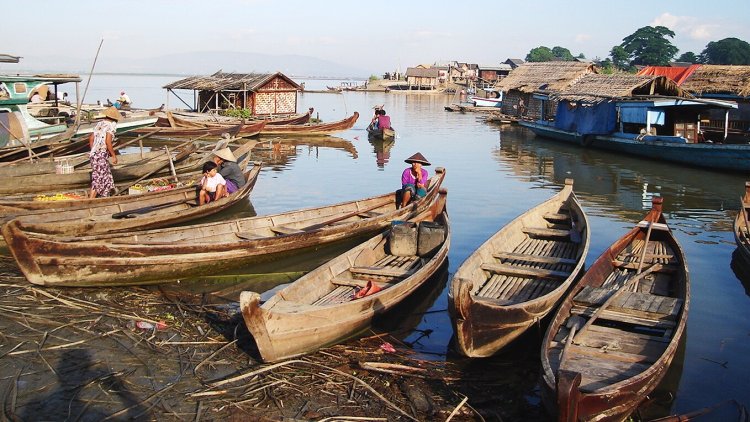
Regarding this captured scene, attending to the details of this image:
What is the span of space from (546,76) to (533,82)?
752 mm

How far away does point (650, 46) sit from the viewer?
71438 millimetres

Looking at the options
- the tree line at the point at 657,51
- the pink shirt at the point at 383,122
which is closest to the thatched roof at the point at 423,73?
the tree line at the point at 657,51

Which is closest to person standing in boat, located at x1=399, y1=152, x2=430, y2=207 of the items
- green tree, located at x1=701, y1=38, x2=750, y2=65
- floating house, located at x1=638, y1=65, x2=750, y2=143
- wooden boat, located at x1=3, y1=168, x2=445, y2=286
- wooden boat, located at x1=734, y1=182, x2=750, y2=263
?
wooden boat, located at x1=3, y1=168, x2=445, y2=286

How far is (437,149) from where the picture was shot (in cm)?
2355

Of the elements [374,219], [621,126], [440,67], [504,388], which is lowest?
[504,388]

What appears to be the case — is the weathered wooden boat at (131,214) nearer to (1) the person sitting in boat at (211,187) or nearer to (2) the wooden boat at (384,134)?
(1) the person sitting in boat at (211,187)

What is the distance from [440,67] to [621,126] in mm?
57865

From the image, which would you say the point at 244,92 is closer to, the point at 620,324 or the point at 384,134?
the point at 384,134

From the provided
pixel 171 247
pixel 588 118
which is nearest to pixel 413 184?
pixel 171 247

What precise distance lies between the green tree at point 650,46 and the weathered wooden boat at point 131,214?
6943 centimetres

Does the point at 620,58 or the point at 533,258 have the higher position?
the point at 620,58

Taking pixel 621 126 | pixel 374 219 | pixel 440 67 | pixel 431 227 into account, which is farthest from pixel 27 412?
pixel 440 67

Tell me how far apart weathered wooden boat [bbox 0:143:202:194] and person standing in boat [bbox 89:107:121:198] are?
174 centimetres

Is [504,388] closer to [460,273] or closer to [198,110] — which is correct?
[460,273]
